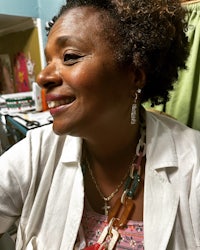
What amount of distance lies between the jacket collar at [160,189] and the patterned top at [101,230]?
5 cm

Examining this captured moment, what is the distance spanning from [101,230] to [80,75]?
48cm

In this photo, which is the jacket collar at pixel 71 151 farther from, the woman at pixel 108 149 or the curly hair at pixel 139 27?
the curly hair at pixel 139 27

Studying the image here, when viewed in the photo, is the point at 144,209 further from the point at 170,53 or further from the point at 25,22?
the point at 25,22

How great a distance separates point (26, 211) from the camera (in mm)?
834

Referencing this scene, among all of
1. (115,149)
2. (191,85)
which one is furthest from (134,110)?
(191,85)

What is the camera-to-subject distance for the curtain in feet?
3.29

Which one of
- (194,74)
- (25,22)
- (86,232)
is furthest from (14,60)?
(86,232)

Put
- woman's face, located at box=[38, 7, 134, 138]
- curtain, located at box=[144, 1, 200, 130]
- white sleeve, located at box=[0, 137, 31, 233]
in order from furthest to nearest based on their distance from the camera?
curtain, located at box=[144, 1, 200, 130]
white sleeve, located at box=[0, 137, 31, 233]
woman's face, located at box=[38, 7, 134, 138]

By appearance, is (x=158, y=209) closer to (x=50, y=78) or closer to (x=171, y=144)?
(x=171, y=144)

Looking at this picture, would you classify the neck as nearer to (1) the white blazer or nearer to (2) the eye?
(1) the white blazer

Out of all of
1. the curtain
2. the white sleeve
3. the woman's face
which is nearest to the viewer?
the woman's face

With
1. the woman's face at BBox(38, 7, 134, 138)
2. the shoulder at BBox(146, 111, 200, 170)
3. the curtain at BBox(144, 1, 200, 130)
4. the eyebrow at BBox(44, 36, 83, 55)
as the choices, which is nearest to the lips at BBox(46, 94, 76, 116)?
the woman's face at BBox(38, 7, 134, 138)

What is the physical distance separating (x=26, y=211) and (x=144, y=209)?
0.39 m

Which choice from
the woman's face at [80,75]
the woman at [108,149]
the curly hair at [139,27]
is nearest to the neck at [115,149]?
the woman at [108,149]
